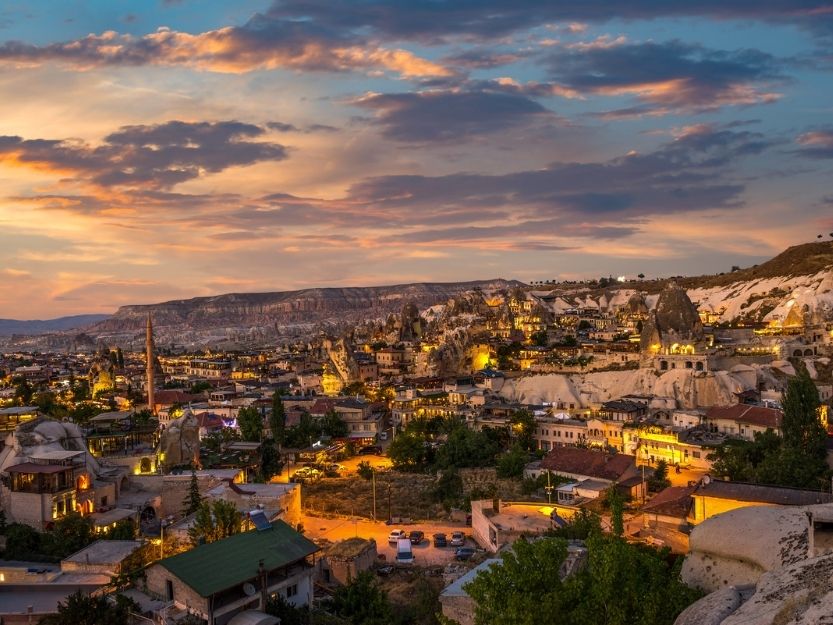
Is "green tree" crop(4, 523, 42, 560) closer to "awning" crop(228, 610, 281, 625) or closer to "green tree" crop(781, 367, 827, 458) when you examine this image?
"awning" crop(228, 610, 281, 625)

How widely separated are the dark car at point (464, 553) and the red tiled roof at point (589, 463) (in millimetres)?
10457

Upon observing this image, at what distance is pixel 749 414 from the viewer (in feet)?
142

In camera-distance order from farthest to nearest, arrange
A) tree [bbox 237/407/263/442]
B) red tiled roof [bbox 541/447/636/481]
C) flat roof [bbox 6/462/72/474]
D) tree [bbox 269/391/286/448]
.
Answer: tree [bbox 269/391/286/448], tree [bbox 237/407/263/442], red tiled roof [bbox 541/447/636/481], flat roof [bbox 6/462/72/474]

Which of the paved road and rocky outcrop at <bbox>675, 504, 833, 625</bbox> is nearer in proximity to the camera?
rocky outcrop at <bbox>675, 504, 833, 625</bbox>

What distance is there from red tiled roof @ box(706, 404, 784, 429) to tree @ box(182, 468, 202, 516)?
30690 mm

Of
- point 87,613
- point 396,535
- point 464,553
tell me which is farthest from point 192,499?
point 87,613

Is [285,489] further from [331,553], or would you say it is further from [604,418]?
[604,418]

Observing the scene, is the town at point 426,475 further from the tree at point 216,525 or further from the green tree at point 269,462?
the green tree at point 269,462

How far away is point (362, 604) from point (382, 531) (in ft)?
40.6

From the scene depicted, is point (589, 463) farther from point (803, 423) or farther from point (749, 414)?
point (749, 414)

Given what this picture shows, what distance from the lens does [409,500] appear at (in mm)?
38125

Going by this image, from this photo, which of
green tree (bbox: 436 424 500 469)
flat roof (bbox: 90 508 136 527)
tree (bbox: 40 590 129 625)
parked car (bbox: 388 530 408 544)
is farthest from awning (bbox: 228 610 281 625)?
green tree (bbox: 436 424 500 469)

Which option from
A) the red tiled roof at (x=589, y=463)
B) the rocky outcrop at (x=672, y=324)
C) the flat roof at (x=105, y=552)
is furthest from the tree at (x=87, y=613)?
the rocky outcrop at (x=672, y=324)

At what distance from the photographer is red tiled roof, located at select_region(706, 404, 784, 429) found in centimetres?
4147
